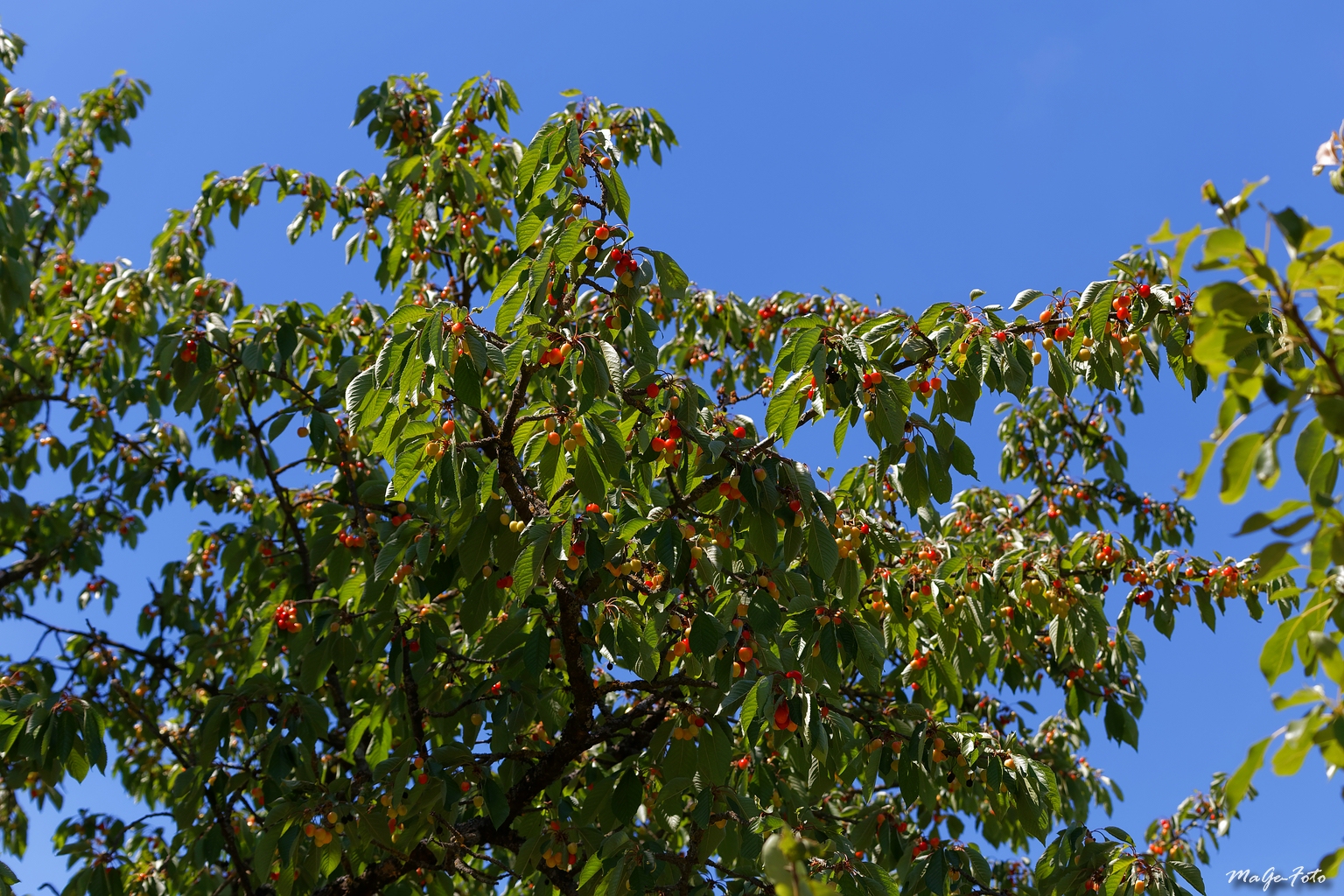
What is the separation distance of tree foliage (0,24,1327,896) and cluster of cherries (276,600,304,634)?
0.01 meters

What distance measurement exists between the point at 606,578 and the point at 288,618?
4.93 feet

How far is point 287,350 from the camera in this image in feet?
13.2

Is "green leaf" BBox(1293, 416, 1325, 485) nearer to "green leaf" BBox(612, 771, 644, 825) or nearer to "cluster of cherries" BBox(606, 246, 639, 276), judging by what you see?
"cluster of cherries" BBox(606, 246, 639, 276)

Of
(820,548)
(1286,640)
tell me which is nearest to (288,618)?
(820,548)

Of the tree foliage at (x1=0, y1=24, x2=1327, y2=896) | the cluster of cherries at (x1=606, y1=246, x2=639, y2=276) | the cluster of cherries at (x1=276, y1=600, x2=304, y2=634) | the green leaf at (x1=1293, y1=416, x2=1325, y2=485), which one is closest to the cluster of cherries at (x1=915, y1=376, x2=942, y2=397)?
the tree foliage at (x1=0, y1=24, x2=1327, y2=896)

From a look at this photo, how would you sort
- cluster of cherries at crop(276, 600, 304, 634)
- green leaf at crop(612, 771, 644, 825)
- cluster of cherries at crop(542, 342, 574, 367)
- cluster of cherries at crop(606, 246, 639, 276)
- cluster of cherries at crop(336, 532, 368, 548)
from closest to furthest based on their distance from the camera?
cluster of cherries at crop(542, 342, 574, 367) < cluster of cherries at crop(606, 246, 639, 276) < green leaf at crop(612, 771, 644, 825) < cluster of cherries at crop(336, 532, 368, 548) < cluster of cherries at crop(276, 600, 304, 634)

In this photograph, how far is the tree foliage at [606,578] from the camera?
101 inches

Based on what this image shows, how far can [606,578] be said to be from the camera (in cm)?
305

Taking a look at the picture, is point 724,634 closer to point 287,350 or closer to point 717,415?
point 717,415

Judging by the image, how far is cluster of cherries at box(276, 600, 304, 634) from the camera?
12.3ft

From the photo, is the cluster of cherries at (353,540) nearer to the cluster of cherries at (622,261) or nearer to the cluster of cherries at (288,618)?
the cluster of cherries at (288,618)

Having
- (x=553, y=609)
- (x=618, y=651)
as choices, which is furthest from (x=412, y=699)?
(x=618, y=651)

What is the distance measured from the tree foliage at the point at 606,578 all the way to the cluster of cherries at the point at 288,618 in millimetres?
11

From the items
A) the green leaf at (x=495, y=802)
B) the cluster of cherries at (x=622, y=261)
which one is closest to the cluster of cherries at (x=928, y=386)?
the cluster of cherries at (x=622, y=261)
